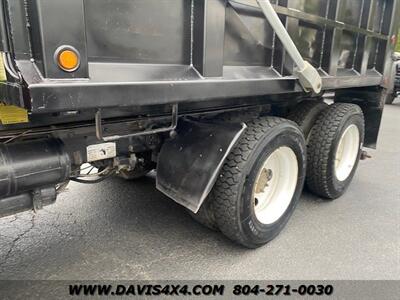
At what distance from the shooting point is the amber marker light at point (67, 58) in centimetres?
146

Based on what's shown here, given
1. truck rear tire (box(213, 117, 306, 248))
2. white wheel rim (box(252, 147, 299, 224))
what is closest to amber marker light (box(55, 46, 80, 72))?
truck rear tire (box(213, 117, 306, 248))

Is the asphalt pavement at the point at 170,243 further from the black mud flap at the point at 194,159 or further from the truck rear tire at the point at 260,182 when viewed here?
A: the black mud flap at the point at 194,159

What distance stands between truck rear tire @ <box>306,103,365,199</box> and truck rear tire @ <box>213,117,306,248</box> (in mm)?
503

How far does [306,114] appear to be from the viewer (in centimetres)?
362

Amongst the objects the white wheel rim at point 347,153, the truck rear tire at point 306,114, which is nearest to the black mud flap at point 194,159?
the truck rear tire at point 306,114

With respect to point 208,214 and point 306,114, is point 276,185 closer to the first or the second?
point 208,214

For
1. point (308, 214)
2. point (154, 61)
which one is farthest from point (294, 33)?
point (308, 214)

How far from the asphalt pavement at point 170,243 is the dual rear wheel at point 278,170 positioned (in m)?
0.21

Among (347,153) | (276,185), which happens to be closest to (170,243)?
(276,185)

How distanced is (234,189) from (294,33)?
1273 millimetres

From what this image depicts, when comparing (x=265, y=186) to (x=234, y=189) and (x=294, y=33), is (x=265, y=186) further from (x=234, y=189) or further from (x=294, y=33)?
(x=294, y=33)

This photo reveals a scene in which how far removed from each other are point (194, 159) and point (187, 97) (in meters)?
0.69

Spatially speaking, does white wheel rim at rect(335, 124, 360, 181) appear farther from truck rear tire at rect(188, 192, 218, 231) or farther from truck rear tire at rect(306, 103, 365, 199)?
truck rear tire at rect(188, 192, 218, 231)

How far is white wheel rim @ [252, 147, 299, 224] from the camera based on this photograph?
3013mm
